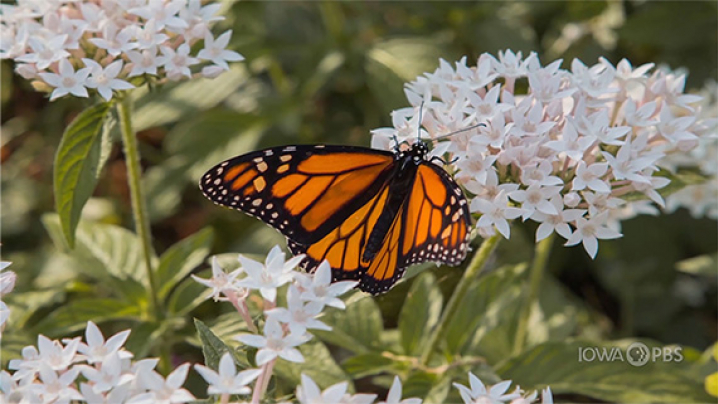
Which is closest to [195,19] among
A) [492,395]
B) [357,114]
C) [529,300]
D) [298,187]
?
[298,187]

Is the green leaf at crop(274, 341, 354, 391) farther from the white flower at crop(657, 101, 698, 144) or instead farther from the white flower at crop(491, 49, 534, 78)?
the white flower at crop(657, 101, 698, 144)

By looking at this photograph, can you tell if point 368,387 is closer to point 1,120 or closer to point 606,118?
point 606,118

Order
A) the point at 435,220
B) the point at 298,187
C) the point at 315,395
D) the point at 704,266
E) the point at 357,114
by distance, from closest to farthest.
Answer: the point at 315,395 < the point at 435,220 < the point at 298,187 < the point at 704,266 < the point at 357,114

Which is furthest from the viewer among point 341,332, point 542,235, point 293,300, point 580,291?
point 580,291

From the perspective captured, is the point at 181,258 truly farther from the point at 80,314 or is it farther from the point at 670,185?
the point at 670,185

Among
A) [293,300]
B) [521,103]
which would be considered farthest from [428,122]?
[293,300]

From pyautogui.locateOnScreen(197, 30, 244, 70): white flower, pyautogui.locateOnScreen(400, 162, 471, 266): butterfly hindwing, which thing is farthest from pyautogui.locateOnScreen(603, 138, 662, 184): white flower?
pyautogui.locateOnScreen(197, 30, 244, 70): white flower
